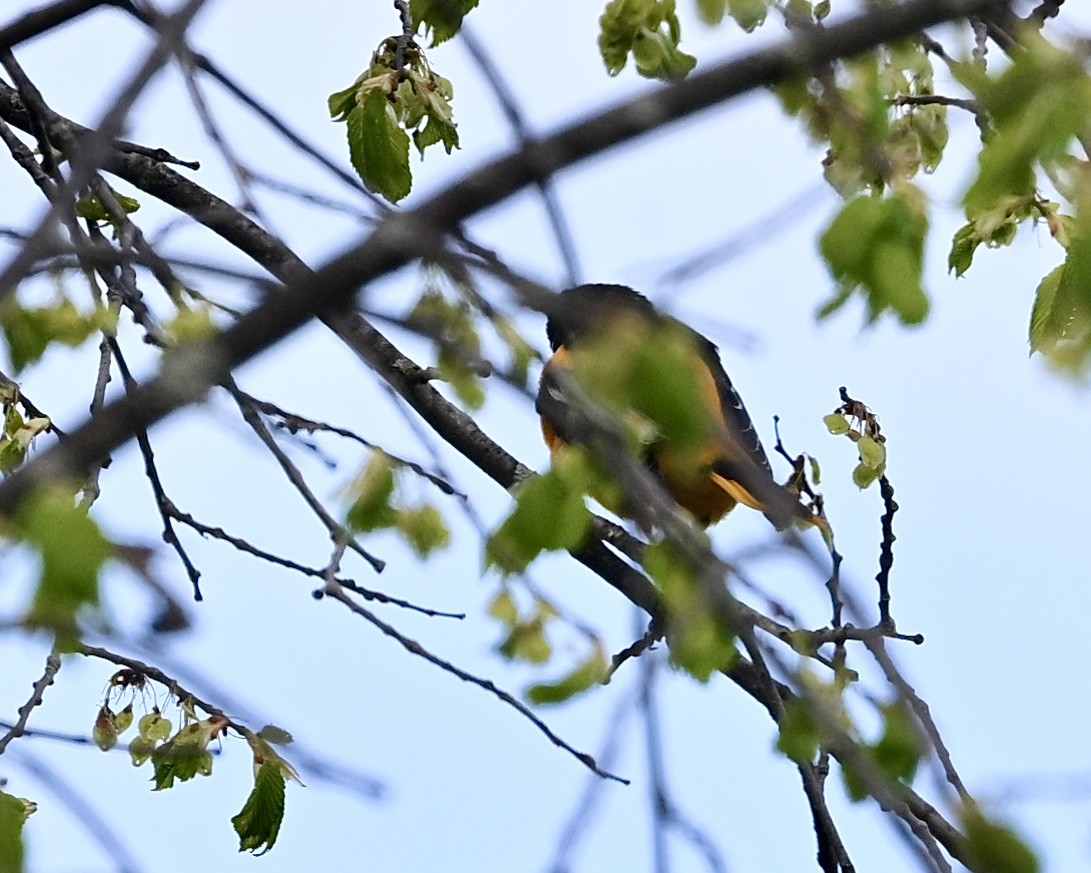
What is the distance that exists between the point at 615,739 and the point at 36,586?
0.45m

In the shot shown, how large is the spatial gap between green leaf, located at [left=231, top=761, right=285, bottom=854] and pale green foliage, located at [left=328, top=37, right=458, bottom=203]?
927 mm

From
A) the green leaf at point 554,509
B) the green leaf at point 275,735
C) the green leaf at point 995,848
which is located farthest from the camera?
the green leaf at point 275,735

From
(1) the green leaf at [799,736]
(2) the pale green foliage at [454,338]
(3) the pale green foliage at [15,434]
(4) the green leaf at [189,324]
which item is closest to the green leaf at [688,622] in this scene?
(1) the green leaf at [799,736]

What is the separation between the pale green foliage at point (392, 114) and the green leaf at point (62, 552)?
1.44 m

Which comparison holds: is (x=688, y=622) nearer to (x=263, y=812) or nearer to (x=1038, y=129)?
(x=1038, y=129)

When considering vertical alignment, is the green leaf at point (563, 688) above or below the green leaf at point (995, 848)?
above

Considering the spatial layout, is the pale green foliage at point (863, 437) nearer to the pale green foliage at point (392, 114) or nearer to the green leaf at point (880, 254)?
the pale green foliage at point (392, 114)

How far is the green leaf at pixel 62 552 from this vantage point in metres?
1.03

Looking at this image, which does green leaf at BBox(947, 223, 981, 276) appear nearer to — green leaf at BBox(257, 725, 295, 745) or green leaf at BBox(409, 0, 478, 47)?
green leaf at BBox(409, 0, 478, 47)

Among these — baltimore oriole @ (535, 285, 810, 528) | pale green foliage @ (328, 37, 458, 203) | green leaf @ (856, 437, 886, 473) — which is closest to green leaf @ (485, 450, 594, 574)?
baltimore oriole @ (535, 285, 810, 528)

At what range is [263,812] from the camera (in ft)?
7.57

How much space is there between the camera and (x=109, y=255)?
3.51ft

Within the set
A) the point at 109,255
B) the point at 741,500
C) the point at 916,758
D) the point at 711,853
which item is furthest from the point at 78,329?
the point at 741,500

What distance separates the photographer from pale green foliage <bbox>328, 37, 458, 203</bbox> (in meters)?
2.38
